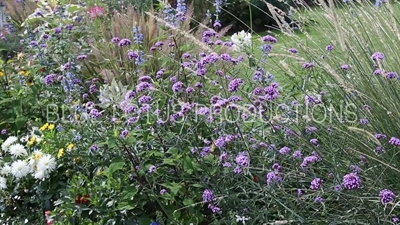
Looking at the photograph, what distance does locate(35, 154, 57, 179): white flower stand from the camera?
2.84 m

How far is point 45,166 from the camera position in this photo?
284 cm

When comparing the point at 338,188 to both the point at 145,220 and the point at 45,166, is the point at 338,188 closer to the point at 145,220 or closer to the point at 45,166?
the point at 145,220

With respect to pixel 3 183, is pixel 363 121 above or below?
above

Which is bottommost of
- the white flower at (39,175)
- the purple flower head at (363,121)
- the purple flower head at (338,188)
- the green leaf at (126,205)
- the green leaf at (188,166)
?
the white flower at (39,175)

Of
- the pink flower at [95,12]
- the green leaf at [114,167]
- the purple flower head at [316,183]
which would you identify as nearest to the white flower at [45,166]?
the green leaf at [114,167]

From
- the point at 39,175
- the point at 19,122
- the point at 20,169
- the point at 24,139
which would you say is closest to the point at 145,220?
the point at 39,175

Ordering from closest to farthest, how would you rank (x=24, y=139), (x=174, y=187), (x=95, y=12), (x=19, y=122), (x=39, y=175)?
(x=174, y=187) → (x=39, y=175) → (x=24, y=139) → (x=19, y=122) → (x=95, y=12)

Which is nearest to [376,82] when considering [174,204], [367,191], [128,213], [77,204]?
[367,191]

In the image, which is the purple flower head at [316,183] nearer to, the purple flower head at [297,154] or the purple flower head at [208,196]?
the purple flower head at [297,154]

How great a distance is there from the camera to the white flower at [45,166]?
112 inches

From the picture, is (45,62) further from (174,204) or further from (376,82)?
(376,82)

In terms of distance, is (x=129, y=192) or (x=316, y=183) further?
(x=129, y=192)

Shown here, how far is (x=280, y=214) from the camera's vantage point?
2.25 m

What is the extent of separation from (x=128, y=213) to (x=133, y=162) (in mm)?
273
